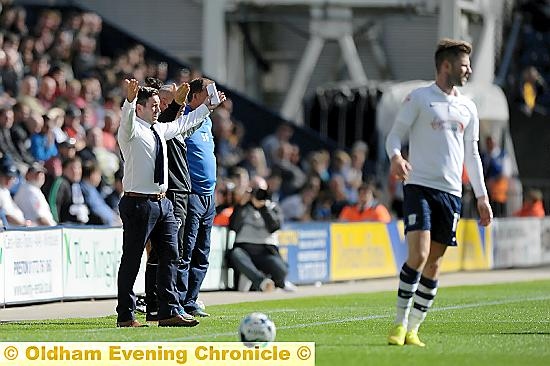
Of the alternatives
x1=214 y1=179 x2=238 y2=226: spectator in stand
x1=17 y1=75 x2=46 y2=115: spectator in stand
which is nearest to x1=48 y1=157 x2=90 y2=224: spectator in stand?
x1=17 y1=75 x2=46 y2=115: spectator in stand

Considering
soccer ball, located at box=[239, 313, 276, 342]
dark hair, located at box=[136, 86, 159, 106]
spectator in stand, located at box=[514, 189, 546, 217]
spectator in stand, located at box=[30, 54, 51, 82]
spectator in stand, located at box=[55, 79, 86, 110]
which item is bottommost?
soccer ball, located at box=[239, 313, 276, 342]

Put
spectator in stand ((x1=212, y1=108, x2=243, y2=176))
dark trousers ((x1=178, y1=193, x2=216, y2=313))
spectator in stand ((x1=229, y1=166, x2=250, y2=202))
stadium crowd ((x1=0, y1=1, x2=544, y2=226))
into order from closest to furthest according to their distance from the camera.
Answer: dark trousers ((x1=178, y1=193, x2=216, y2=313)) < stadium crowd ((x1=0, y1=1, x2=544, y2=226)) < spectator in stand ((x1=229, y1=166, x2=250, y2=202)) < spectator in stand ((x1=212, y1=108, x2=243, y2=176))

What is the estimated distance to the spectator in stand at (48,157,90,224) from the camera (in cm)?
2003

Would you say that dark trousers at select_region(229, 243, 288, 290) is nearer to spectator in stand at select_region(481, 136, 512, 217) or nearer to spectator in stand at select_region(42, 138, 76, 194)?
spectator in stand at select_region(42, 138, 76, 194)

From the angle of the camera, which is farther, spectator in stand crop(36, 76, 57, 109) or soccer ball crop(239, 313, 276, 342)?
spectator in stand crop(36, 76, 57, 109)

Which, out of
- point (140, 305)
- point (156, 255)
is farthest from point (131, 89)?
point (140, 305)

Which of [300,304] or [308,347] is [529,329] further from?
[300,304]

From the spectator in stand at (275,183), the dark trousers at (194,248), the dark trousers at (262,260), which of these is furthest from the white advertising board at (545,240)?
the dark trousers at (194,248)

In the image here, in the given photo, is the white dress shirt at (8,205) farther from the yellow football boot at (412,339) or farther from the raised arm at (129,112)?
the yellow football boot at (412,339)

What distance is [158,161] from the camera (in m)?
13.4

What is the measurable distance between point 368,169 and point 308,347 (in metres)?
19.5

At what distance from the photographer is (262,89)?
118 ft

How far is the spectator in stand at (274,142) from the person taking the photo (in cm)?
2873

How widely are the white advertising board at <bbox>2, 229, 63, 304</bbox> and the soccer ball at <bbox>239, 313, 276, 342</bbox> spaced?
6.93m
